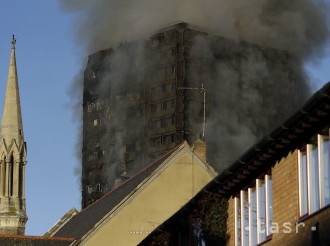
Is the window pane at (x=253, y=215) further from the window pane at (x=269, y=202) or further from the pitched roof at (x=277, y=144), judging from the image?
the window pane at (x=269, y=202)

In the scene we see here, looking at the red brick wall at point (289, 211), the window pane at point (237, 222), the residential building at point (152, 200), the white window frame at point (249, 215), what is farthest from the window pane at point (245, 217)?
the residential building at point (152, 200)

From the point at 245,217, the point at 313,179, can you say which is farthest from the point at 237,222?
the point at 313,179

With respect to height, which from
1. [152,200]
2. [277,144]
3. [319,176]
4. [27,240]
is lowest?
[319,176]

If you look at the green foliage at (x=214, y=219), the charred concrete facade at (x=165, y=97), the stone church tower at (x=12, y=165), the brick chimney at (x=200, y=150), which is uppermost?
the charred concrete facade at (x=165, y=97)

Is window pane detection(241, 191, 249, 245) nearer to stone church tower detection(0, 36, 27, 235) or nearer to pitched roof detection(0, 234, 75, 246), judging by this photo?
pitched roof detection(0, 234, 75, 246)

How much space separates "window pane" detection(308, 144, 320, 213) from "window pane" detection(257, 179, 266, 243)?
377 cm

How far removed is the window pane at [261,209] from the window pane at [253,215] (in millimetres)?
396

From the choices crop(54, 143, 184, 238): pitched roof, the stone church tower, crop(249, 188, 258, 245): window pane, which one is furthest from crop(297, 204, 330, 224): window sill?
the stone church tower

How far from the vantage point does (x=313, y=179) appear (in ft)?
82.0

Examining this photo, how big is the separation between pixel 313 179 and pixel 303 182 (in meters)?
0.80

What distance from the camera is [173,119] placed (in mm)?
134875

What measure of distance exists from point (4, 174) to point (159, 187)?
1819 inches

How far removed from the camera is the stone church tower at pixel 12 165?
9319cm

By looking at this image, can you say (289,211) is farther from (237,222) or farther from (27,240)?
(27,240)
